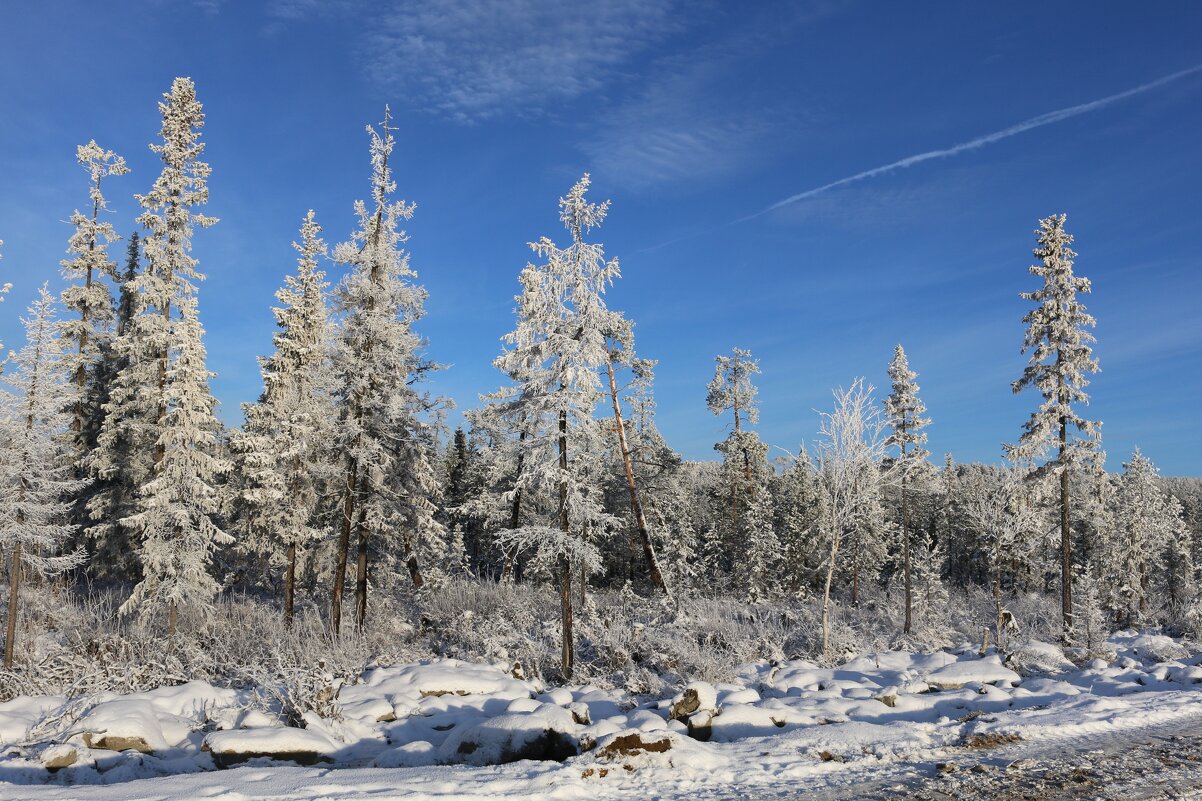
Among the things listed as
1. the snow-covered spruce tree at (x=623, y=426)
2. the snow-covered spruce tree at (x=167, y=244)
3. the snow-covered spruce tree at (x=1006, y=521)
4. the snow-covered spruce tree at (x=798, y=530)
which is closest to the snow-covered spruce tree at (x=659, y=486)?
the snow-covered spruce tree at (x=623, y=426)

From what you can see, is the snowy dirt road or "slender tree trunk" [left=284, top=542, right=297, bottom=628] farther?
"slender tree trunk" [left=284, top=542, right=297, bottom=628]

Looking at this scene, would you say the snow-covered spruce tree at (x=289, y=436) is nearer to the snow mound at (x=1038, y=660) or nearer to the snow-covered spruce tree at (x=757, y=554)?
the snow mound at (x=1038, y=660)

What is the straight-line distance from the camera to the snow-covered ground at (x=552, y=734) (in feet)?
21.7

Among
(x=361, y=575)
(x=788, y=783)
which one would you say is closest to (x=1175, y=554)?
(x=361, y=575)

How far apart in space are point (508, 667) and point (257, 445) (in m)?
15.1

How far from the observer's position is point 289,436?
2269 cm

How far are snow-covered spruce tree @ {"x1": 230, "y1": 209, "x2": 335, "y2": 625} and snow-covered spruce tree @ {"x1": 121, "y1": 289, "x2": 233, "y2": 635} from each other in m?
2.61

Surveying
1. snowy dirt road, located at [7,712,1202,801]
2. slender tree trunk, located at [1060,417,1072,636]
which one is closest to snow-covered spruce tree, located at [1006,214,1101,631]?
slender tree trunk, located at [1060,417,1072,636]

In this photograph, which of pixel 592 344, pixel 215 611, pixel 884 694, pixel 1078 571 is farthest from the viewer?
pixel 1078 571

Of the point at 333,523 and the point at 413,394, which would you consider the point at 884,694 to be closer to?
the point at 413,394

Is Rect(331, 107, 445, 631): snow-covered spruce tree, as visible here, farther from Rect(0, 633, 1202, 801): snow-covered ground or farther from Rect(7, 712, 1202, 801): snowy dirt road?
Rect(7, 712, 1202, 801): snowy dirt road

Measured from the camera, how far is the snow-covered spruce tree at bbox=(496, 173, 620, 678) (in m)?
15.5

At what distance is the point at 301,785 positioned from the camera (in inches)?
255

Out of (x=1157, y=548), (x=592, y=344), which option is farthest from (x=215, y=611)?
(x=1157, y=548)
